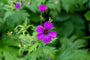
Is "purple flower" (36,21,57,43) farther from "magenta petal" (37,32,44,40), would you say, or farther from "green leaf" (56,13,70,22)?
"green leaf" (56,13,70,22)

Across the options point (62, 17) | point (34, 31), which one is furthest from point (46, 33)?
point (62, 17)

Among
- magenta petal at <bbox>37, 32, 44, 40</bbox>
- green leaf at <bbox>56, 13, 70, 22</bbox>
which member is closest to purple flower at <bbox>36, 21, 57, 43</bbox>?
magenta petal at <bbox>37, 32, 44, 40</bbox>

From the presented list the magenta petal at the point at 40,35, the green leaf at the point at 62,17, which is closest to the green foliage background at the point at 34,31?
the green leaf at the point at 62,17

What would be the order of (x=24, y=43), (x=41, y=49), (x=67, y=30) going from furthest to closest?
(x=67, y=30), (x=24, y=43), (x=41, y=49)

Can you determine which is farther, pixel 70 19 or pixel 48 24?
pixel 70 19

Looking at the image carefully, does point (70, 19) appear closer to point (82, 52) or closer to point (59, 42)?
point (59, 42)

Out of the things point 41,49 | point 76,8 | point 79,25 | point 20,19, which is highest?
point 76,8

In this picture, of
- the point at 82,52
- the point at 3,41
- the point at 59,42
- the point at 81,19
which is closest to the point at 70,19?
the point at 81,19

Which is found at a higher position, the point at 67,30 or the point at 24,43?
the point at 67,30
